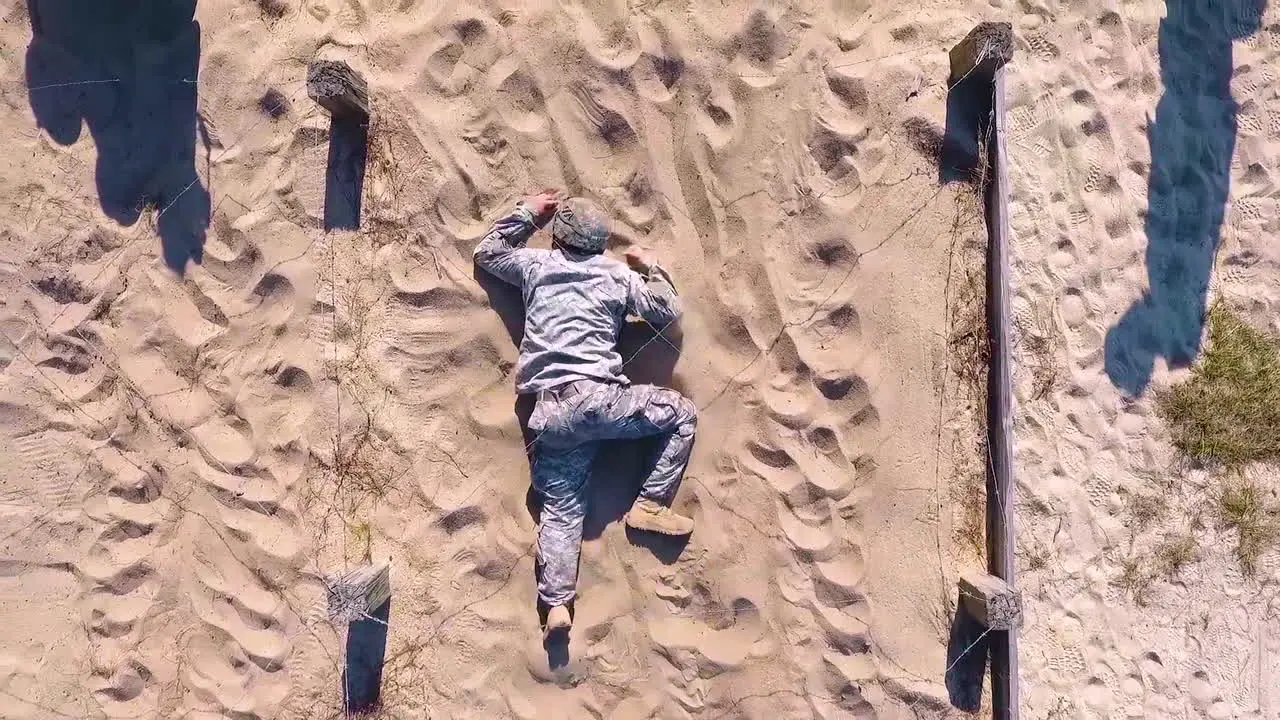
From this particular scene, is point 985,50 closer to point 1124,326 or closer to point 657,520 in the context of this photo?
point 1124,326

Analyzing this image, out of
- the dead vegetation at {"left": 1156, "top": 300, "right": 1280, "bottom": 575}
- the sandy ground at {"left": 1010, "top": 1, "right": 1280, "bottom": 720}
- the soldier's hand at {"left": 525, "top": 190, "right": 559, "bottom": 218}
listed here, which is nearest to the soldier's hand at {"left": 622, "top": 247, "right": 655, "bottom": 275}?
the soldier's hand at {"left": 525, "top": 190, "right": 559, "bottom": 218}

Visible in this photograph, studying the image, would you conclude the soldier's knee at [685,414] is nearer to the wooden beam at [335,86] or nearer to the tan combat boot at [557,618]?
the tan combat boot at [557,618]

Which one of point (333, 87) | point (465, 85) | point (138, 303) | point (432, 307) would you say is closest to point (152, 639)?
point (138, 303)

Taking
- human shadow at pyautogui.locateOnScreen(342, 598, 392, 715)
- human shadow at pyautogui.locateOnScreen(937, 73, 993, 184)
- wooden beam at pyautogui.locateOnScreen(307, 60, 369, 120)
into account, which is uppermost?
human shadow at pyautogui.locateOnScreen(937, 73, 993, 184)

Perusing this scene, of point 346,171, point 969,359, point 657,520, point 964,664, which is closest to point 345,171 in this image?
point 346,171

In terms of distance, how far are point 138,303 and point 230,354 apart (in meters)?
0.60

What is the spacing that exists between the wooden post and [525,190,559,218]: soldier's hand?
2.90m

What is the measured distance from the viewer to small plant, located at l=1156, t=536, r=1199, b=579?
145 inches

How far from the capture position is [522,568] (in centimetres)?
356

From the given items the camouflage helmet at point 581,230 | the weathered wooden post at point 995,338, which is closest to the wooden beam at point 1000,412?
the weathered wooden post at point 995,338

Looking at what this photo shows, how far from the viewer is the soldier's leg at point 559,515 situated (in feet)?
11.3

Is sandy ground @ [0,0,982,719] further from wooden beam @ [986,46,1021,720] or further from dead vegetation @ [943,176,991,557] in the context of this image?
wooden beam @ [986,46,1021,720]

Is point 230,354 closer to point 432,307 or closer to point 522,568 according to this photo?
point 432,307

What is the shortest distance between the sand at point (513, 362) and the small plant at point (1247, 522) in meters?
0.18
